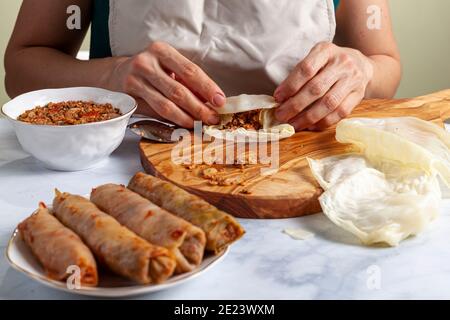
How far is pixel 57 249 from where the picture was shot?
3.38 feet

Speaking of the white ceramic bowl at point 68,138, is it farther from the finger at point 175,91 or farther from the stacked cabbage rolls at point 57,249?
the stacked cabbage rolls at point 57,249

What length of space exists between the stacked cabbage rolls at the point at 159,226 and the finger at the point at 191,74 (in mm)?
650

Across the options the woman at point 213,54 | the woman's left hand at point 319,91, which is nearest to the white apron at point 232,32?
the woman at point 213,54

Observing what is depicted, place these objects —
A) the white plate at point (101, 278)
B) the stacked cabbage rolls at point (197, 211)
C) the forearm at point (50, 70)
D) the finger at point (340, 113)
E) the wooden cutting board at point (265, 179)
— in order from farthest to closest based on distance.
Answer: the forearm at point (50, 70) < the finger at point (340, 113) < the wooden cutting board at point (265, 179) < the stacked cabbage rolls at point (197, 211) < the white plate at point (101, 278)

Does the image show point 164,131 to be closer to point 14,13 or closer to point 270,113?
point 270,113

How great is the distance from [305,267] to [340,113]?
82 cm

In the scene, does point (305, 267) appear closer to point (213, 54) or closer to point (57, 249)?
point (57, 249)

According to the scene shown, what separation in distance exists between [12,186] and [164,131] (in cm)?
45

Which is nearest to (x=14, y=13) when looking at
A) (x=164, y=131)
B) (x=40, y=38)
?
(x=40, y=38)

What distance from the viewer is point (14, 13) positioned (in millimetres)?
3980

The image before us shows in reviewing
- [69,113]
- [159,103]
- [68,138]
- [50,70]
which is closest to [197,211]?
[68,138]

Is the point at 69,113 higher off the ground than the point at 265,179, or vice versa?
the point at 69,113

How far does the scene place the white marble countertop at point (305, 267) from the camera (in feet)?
3.56

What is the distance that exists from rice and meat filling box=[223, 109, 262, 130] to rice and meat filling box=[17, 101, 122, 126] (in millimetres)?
380
